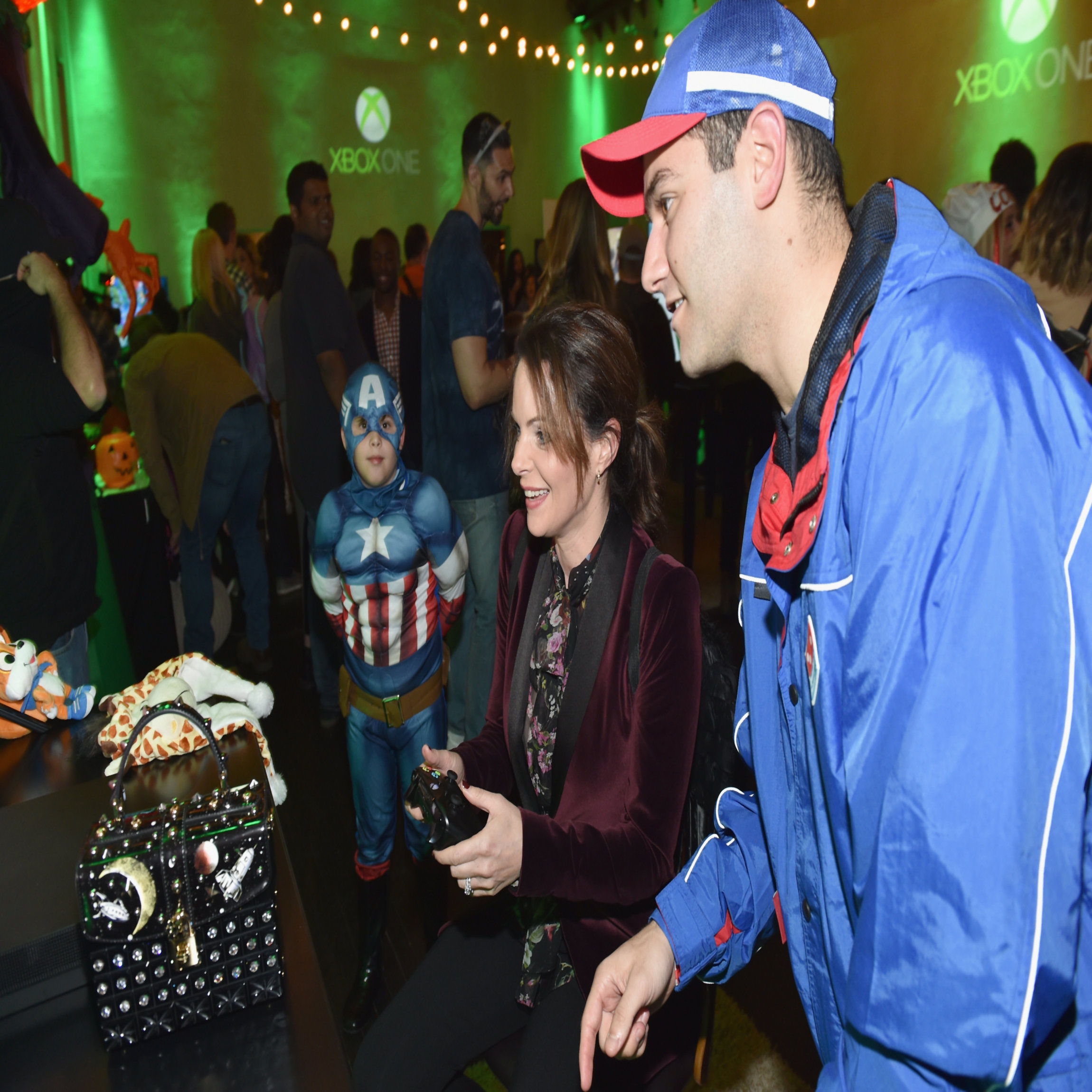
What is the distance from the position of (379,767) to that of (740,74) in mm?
1929

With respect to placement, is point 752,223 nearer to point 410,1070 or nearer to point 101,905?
point 101,905

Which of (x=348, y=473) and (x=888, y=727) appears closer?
(x=888, y=727)

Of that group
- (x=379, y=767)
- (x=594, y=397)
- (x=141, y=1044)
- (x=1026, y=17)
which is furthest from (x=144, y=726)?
(x=1026, y=17)

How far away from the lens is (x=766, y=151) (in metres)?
0.90

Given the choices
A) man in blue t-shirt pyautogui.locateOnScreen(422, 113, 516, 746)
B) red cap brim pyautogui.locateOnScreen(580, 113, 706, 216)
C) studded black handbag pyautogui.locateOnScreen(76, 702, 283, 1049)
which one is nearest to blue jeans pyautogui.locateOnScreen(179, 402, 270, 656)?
man in blue t-shirt pyautogui.locateOnScreen(422, 113, 516, 746)

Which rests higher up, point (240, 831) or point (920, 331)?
point (920, 331)

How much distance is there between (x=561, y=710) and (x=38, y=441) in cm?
154

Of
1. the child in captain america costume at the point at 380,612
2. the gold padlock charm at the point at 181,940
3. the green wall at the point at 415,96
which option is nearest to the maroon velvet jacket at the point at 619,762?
the gold padlock charm at the point at 181,940

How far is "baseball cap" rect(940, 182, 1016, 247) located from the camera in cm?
399

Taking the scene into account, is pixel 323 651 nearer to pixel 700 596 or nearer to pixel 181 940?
pixel 700 596

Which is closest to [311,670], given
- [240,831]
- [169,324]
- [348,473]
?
[348,473]

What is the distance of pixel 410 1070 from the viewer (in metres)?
1.50

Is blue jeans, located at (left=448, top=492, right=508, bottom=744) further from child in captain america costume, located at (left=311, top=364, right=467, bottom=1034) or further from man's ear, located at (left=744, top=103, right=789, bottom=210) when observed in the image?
man's ear, located at (left=744, top=103, right=789, bottom=210)

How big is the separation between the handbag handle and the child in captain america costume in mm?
977
